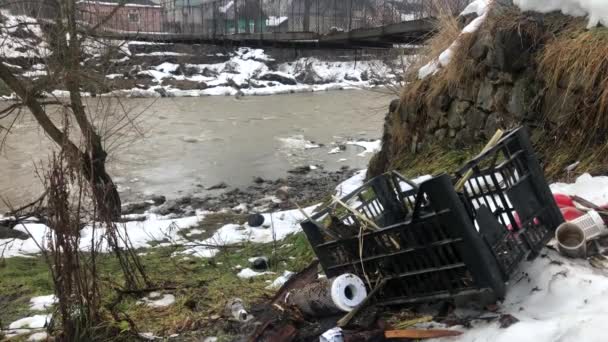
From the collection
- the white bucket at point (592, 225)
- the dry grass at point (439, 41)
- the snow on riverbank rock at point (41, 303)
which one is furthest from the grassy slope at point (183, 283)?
the dry grass at point (439, 41)

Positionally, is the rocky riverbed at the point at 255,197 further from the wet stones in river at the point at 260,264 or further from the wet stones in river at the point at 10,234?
the wet stones in river at the point at 260,264

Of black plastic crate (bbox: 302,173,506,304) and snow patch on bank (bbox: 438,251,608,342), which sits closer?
snow patch on bank (bbox: 438,251,608,342)

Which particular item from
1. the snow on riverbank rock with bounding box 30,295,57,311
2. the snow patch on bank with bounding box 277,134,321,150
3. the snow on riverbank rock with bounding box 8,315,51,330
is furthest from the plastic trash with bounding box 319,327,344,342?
the snow patch on bank with bounding box 277,134,321,150

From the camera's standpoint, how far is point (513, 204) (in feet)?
7.73

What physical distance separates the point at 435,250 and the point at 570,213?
36.7 inches

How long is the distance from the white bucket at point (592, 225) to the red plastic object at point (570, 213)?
0.14 metres

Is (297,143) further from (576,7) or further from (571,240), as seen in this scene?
(571,240)

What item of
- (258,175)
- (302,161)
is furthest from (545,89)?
(302,161)

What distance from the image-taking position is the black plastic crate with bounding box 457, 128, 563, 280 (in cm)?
221

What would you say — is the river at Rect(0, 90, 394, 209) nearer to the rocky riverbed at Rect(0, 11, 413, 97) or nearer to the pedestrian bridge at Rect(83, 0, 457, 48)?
the pedestrian bridge at Rect(83, 0, 457, 48)

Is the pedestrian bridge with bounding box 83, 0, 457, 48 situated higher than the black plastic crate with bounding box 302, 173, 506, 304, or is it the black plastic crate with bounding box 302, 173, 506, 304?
the pedestrian bridge with bounding box 83, 0, 457, 48

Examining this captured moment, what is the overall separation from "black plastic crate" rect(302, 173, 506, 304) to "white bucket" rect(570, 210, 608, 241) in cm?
57

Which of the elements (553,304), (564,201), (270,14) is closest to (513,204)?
(553,304)

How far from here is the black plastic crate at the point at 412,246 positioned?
204 cm
